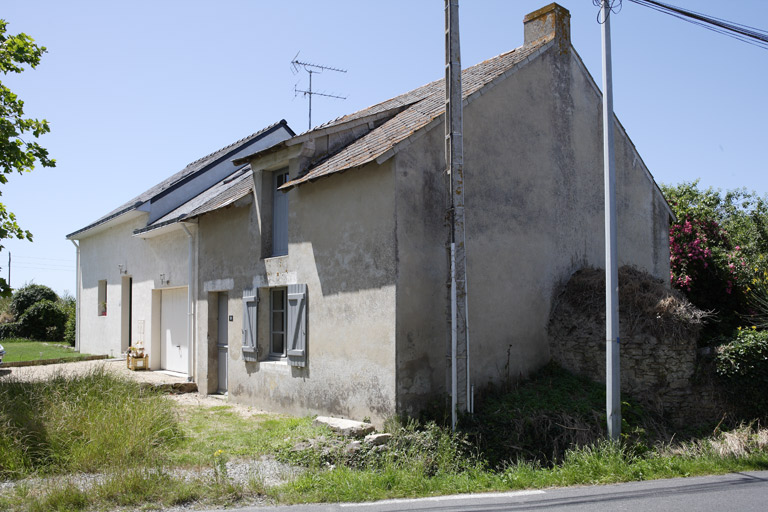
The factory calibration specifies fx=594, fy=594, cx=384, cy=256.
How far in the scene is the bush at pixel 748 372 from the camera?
10.1 metres

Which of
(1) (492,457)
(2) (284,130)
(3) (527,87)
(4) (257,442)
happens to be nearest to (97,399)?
(4) (257,442)

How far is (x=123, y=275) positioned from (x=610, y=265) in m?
15.1

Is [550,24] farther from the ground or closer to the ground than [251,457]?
farther from the ground

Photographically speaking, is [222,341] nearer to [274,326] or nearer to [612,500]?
[274,326]

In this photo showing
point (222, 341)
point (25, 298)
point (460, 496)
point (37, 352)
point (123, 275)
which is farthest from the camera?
point (25, 298)

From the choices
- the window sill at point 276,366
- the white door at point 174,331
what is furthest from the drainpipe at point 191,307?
the window sill at point 276,366

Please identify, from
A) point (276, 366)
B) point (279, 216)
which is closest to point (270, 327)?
point (276, 366)

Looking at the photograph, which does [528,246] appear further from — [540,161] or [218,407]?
[218,407]

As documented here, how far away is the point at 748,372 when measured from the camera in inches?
403

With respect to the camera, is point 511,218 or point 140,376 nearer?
point 511,218

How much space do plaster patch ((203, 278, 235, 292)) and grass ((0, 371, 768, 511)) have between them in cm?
327

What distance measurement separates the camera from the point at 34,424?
7578mm

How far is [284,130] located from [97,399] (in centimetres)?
1131

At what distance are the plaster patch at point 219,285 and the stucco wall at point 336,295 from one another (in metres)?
0.45
